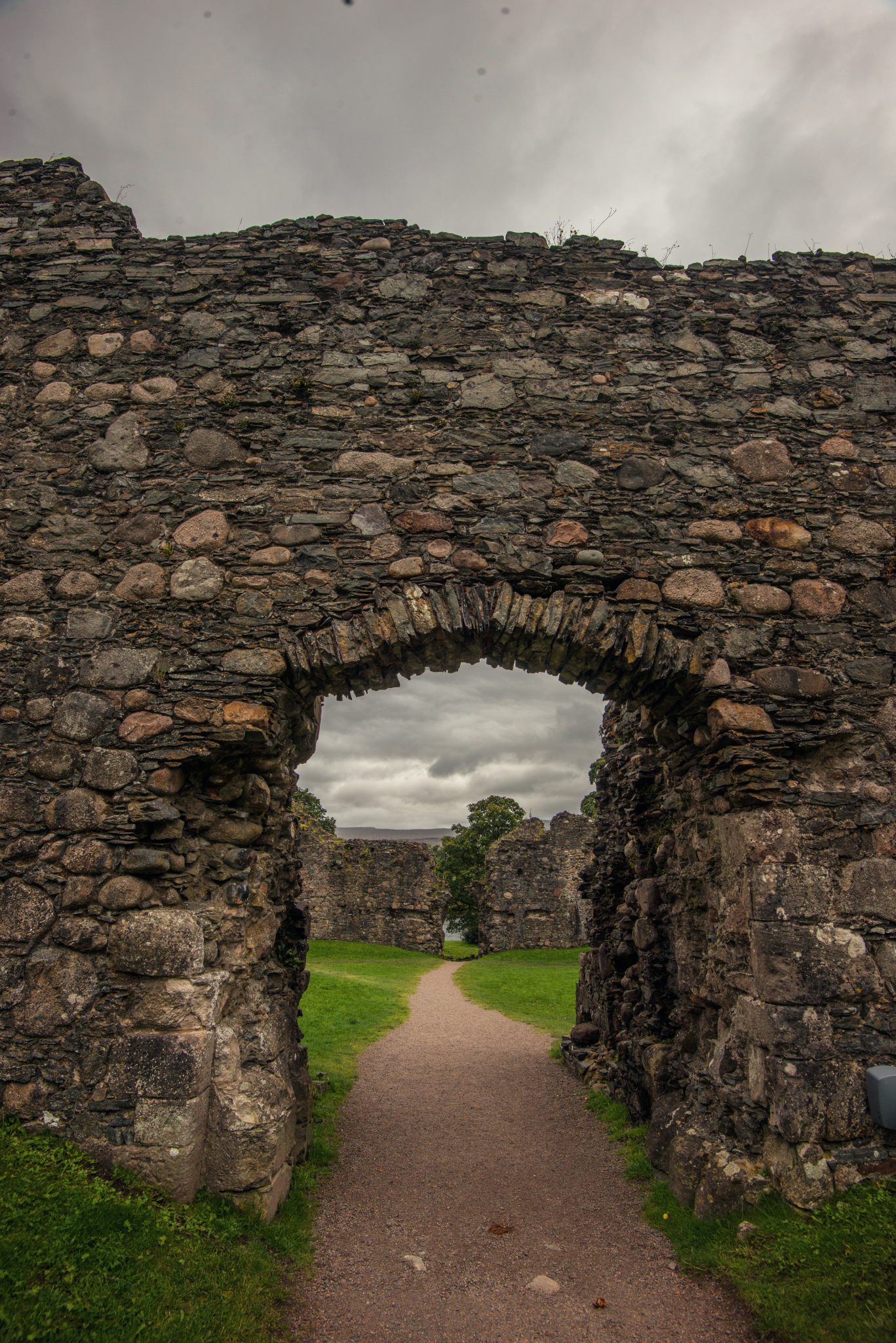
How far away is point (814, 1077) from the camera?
4.05 m

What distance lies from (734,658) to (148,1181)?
188 inches

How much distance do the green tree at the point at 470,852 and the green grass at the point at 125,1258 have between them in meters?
30.7

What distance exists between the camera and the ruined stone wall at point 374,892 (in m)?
23.6

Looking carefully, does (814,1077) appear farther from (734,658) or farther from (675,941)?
(734,658)

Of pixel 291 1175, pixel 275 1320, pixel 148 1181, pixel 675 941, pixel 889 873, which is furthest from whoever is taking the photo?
pixel 675 941

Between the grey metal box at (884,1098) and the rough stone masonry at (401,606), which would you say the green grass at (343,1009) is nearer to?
the rough stone masonry at (401,606)

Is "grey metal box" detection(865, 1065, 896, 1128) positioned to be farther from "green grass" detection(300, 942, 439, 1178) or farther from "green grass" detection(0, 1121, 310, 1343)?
"green grass" detection(300, 942, 439, 1178)

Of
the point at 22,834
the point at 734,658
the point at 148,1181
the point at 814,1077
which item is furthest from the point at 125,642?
the point at 814,1077

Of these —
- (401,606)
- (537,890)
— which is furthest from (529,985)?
(401,606)

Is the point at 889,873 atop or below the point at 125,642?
below

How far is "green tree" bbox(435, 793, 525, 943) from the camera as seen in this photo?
117 feet

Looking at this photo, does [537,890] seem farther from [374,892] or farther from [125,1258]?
[125,1258]

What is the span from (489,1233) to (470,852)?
1307 inches

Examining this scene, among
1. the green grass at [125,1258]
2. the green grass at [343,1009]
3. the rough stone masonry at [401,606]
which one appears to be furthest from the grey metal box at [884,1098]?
the green grass at [343,1009]
